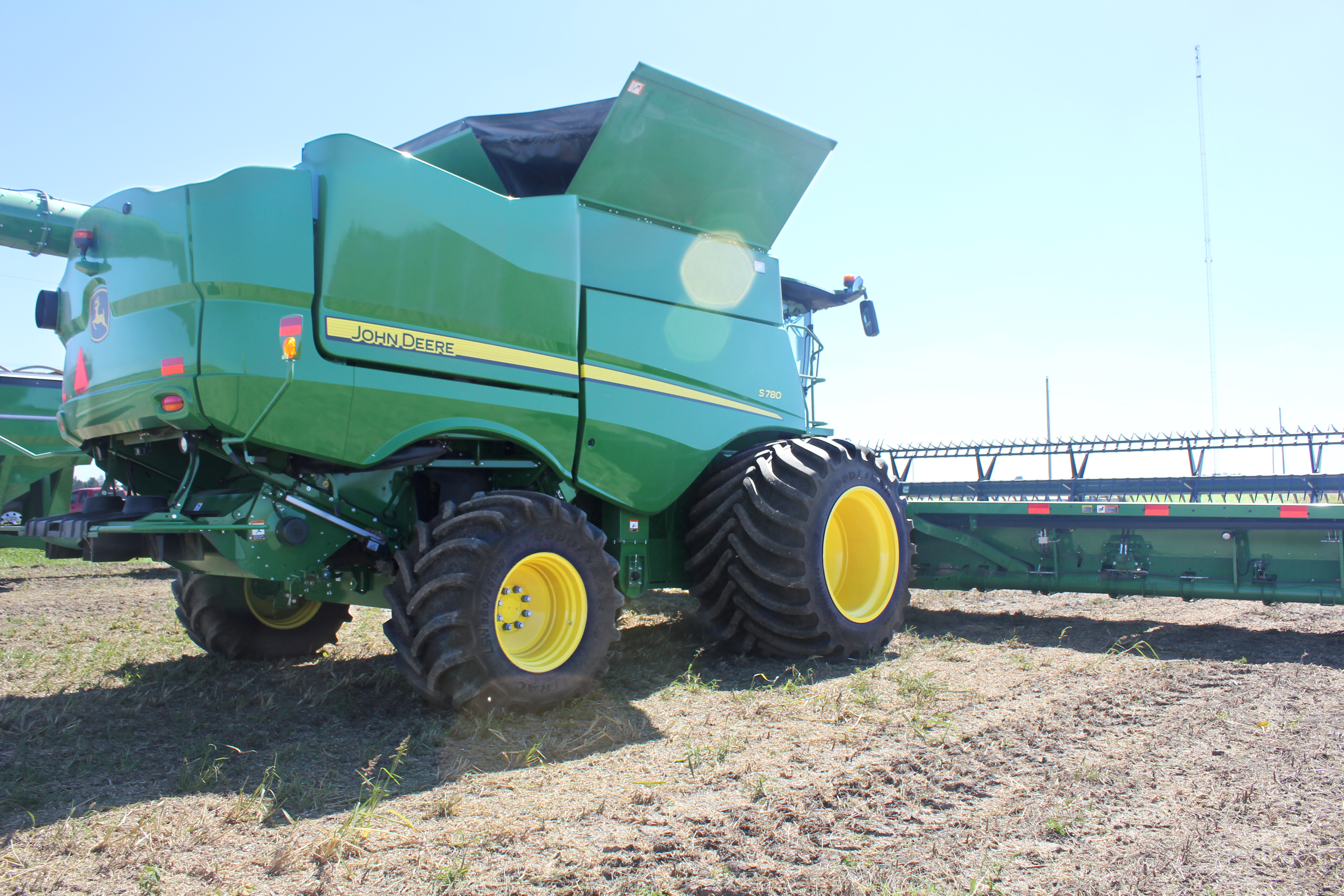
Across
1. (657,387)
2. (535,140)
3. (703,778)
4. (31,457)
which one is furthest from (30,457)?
(703,778)

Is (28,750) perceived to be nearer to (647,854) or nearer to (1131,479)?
(647,854)

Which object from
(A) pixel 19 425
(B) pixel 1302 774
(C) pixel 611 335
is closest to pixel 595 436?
(C) pixel 611 335

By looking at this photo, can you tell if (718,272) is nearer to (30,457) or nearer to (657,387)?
(657,387)

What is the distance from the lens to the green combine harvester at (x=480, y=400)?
3691 millimetres

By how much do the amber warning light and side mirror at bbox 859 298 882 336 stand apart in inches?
175

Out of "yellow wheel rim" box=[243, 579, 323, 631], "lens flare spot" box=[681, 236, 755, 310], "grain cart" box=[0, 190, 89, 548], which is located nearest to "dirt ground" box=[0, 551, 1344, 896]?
"yellow wheel rim" box=[243, 579, 323, 631]

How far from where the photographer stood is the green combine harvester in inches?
145

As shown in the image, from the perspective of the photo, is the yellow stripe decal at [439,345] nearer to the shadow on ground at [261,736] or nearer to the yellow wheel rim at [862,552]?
the shadow on ground at [261,736]

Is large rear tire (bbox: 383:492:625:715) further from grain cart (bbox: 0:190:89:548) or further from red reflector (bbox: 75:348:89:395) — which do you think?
grain cart (bbox: 0:190:89:548)

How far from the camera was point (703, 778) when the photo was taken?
310 cm

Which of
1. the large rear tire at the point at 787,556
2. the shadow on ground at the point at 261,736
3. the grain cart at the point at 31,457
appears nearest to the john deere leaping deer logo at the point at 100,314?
the shadow on ground at the point at 261,736

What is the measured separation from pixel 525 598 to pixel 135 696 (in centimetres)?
198

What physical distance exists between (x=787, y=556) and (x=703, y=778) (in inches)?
80.9

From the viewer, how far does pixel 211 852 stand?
2469mm
